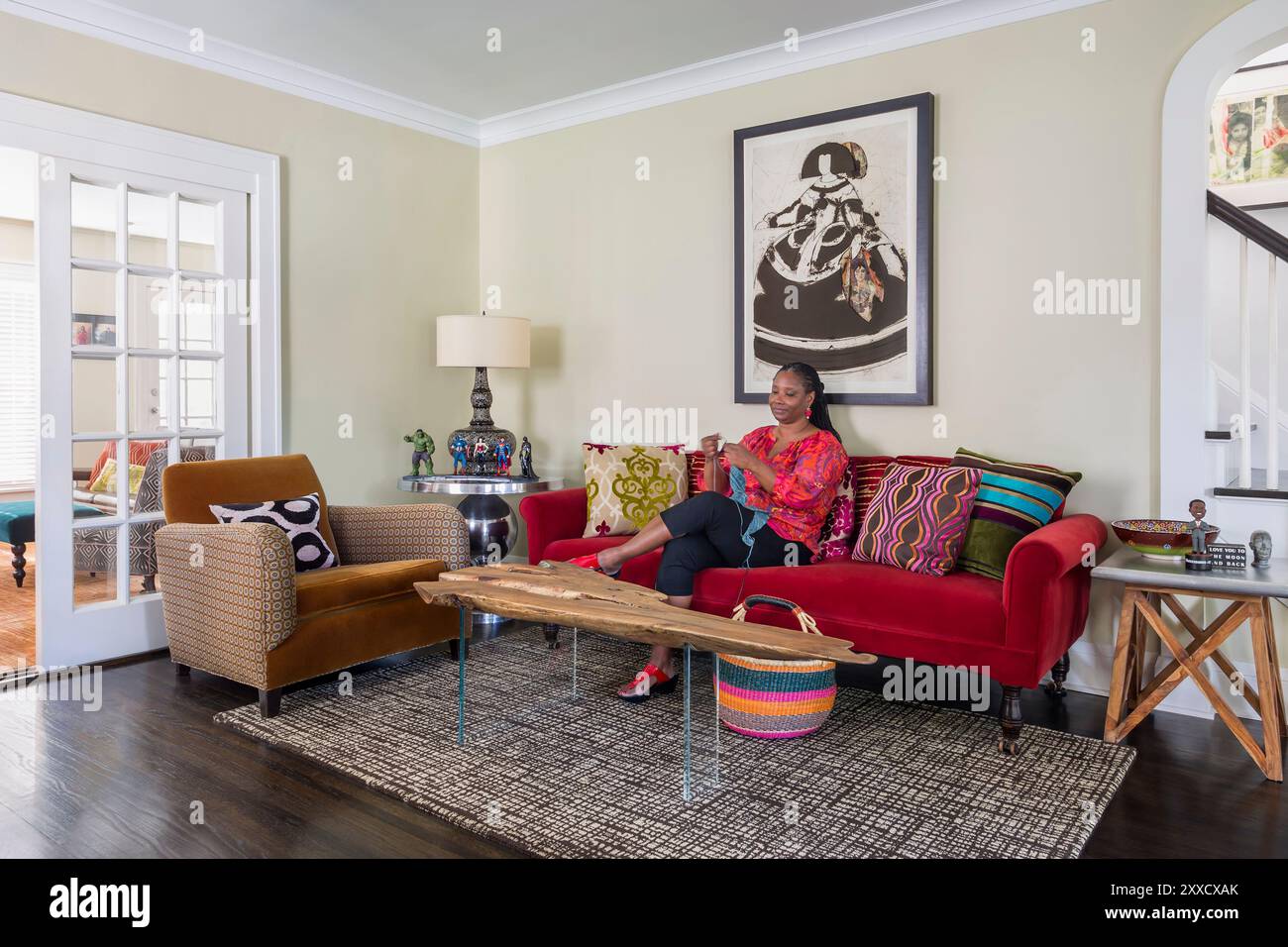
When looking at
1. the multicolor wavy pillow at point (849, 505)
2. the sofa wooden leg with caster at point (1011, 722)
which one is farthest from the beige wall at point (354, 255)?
the sofa wooden leg with caster at point (1011, 722)

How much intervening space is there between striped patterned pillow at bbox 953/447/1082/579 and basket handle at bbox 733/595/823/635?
0.64m

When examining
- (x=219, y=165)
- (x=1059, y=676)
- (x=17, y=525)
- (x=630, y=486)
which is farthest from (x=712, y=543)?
(x=17, y=525)

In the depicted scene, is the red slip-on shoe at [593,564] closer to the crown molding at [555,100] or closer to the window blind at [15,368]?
the crown molding at [555,100]

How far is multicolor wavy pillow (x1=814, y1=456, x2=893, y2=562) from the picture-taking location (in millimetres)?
3639

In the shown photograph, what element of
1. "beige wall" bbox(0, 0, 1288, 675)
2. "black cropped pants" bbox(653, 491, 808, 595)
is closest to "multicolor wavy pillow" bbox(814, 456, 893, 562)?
"black cropped pants" bbox(653, 491, 808, 595)

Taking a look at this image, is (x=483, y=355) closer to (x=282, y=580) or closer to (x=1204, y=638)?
(x=282, y=580)

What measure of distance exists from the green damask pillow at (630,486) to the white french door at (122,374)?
171cm

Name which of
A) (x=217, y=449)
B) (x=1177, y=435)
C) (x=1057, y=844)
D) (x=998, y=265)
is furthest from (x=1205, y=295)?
(x=217, y=449)

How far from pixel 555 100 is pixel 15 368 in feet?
16.9

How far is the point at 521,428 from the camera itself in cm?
537

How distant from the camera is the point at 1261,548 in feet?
9.44

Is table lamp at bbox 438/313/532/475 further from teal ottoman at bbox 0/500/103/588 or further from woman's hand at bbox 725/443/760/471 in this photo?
teal ottoman at bbox 0/500/103/588

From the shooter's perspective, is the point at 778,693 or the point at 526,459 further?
the point at 526,459

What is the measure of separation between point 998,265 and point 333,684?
3111 mm
